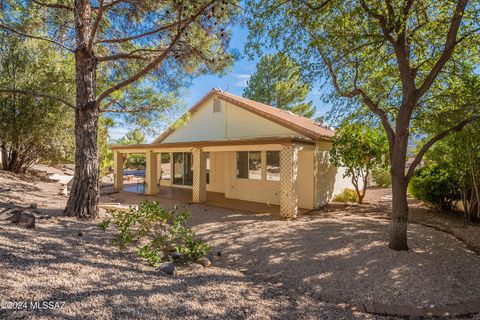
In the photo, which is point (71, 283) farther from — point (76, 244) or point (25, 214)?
point (25, 214)

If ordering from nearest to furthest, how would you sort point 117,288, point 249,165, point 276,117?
point 117,288
point 276,117
point 249,165

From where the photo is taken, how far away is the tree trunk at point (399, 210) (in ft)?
20.2

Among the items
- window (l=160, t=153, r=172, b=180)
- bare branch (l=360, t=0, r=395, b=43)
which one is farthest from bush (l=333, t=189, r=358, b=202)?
window (l=160, t=153, r=172, b=180)

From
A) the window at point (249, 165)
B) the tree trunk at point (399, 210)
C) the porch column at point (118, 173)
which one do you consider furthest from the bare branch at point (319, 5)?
the porch column at point (118, 173)

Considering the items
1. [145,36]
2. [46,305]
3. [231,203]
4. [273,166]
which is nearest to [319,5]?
[145,36]

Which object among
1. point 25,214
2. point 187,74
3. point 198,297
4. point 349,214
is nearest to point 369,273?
point 198,297

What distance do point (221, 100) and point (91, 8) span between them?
818 cm

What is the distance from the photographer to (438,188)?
11.0 m

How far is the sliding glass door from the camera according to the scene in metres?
18.0

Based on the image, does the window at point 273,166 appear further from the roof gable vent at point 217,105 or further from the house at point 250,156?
the roof gable vent at point 217,105

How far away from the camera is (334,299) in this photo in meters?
4.40

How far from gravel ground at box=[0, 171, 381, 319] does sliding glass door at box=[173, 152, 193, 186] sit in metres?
12.5

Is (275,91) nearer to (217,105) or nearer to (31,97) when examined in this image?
(217,105)

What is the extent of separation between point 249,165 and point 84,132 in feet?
26.6
